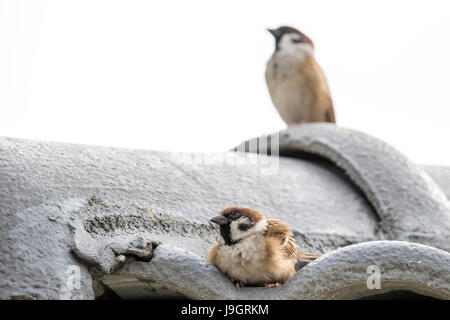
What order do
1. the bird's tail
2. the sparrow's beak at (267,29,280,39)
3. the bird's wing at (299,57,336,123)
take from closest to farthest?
1. the bird's tail
2. the bird's wing at (299,57,336,123)
3. the sparrow's beak at (267,29,280,39)

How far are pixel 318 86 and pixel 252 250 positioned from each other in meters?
3.07

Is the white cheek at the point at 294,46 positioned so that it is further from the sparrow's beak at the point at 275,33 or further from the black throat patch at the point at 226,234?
the black throat patch at the point at 226,234

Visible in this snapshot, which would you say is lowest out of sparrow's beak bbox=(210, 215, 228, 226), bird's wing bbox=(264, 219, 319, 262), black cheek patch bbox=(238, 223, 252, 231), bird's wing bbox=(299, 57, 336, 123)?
bird's wing bbox=(264, 219, 319, 262)

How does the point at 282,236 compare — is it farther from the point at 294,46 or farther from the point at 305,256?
the point at 294,46

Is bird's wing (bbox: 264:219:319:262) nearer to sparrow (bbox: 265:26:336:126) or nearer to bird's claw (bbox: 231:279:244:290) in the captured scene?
bird's claw (bbox: 231:279:244:290)

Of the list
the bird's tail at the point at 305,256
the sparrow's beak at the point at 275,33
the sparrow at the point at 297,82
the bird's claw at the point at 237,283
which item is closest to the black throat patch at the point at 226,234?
the bird's claw at the point at 237,283

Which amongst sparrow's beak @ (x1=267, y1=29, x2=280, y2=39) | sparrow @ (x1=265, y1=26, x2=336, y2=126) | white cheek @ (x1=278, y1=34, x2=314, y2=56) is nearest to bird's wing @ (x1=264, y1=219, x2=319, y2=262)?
sparrow @ (x1=265, y1=26, x2=336, y2=126)

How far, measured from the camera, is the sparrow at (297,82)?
473 centimetres

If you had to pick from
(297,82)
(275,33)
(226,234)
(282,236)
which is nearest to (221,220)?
(226,234)

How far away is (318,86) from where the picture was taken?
186 inches

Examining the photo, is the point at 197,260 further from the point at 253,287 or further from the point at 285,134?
the point at 285,134

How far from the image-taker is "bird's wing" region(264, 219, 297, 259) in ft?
6.04

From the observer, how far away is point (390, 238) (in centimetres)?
234

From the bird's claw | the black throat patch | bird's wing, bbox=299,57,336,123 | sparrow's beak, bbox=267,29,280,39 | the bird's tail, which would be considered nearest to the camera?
the bird's claw
